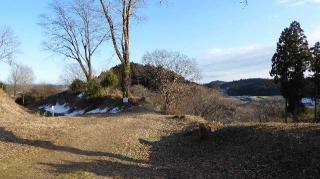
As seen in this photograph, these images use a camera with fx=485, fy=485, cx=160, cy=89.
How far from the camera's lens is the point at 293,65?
168 ft

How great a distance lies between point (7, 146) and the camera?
1593 cm

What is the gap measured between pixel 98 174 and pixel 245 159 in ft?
13.2

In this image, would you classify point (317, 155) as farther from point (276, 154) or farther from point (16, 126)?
point (16, 126)

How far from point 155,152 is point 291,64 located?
37.9m

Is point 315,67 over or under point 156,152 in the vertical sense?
over

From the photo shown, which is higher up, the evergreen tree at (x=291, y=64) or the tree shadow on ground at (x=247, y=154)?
A: the evergreen tree at (x=291, y=64)

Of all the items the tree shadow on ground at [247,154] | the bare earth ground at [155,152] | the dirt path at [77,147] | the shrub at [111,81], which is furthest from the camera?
the shrub at [111,81]

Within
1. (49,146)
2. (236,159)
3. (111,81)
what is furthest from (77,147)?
(111,81)

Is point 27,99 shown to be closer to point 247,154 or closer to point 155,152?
point 155,152

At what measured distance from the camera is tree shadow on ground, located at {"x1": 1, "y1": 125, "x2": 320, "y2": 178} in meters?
11.9

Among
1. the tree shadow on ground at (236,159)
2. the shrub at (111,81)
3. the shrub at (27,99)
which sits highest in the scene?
the shrub at (111,81)

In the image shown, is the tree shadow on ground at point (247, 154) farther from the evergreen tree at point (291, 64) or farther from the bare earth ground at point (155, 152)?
the evergreen tree at point (291, 64)

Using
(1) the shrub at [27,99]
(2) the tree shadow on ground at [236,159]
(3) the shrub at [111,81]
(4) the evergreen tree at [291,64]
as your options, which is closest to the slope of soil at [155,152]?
(2) the tree shadow on ground at [236,159]

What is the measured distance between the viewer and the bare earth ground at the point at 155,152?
12.4 meters
